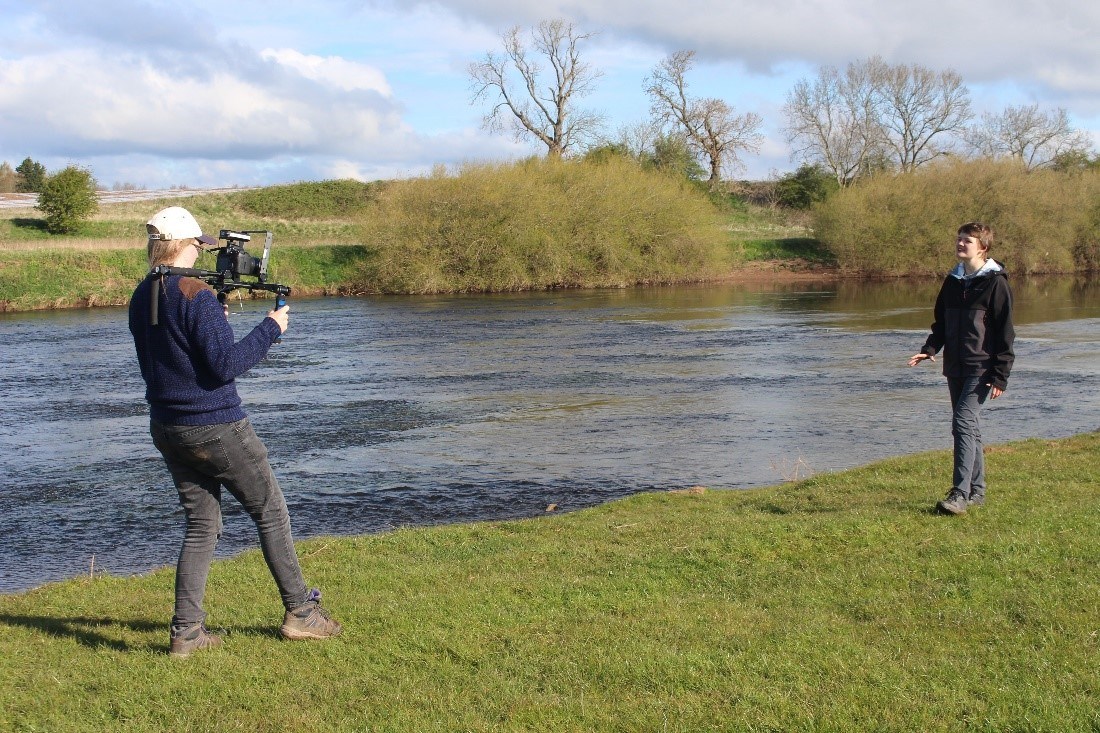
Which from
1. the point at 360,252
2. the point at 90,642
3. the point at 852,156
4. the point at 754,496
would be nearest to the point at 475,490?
the point at 754,496

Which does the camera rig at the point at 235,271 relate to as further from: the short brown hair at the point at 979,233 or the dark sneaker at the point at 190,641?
the short brown hair at the point at 979,233

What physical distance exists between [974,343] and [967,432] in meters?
0.74

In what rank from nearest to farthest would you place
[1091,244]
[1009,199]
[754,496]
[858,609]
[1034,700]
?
[1034,700] → [858,609] → [754,496] → [1009,199] → [1091,244]

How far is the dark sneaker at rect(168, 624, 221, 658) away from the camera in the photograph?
580 cm

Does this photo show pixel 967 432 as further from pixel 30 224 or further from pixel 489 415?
pixel 30 224

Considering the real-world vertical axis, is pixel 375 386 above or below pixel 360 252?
below

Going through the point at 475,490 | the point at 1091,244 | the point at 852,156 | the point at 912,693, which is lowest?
A: the point at 475,490

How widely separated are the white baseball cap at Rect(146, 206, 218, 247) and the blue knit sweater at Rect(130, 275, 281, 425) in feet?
0.91

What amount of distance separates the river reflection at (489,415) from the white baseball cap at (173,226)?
17.8ft

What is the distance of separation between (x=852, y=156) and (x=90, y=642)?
282 feet

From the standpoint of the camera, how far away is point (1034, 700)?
4707mm

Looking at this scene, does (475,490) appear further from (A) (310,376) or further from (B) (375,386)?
(A) (310,376)

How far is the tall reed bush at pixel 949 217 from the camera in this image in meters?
59.8

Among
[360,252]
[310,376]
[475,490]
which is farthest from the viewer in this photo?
[360,252]
